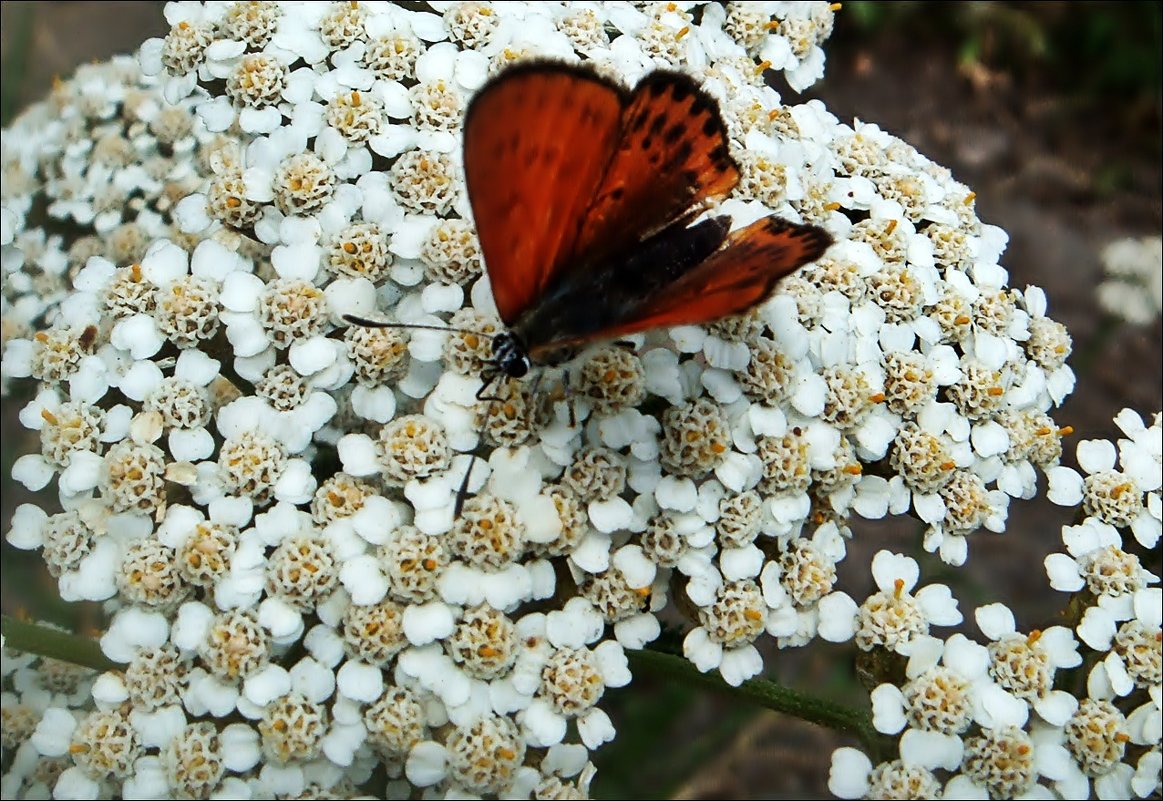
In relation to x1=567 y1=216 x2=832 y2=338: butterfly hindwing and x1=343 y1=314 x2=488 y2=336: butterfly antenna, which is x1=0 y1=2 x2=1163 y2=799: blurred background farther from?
x1=567 y1=216 x2=832 y2=338: butterfly hindwing

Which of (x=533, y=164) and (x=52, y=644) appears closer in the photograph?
A: (x=533, y=164)

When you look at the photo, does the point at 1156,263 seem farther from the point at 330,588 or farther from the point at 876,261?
the point at 330,588

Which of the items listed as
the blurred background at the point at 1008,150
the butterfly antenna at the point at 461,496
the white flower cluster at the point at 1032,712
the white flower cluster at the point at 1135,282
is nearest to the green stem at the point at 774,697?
the white flower cluster at the point at 1032,712

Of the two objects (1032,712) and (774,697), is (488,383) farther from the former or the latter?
(1032,712)

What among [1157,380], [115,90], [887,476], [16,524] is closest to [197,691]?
[16,524]

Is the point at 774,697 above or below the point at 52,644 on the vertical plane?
below

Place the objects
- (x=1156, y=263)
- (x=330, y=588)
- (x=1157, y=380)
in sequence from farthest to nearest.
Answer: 1. (x=1157, y=380)
2. (x=1156, y=263)
3. (x=330, y=588)

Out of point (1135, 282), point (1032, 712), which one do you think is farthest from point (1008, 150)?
point (1032, 712)
